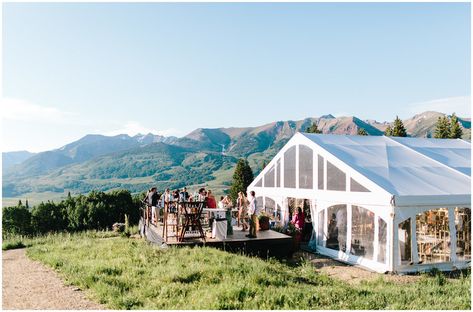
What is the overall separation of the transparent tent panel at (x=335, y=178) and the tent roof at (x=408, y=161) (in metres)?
0.45

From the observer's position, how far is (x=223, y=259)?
10352mm

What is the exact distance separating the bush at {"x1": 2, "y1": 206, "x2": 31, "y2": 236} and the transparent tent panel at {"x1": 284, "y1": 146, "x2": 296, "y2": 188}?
23.1 meters

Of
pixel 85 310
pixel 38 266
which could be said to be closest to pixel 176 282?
pixel 85 310

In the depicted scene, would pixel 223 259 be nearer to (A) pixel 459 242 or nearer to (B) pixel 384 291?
(B) pixel 384 291

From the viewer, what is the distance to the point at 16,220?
103ft

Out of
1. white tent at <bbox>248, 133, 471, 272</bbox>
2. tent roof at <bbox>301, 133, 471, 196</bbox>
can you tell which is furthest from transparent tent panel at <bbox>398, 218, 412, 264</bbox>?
tent roof at <bbox>301, 133, 471, 196</bbox>

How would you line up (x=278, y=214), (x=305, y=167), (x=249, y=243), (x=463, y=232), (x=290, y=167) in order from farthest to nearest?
(x=278, y=214) → (x=290, y=167) → (x=305, y=167) → (x=249, y=243) → (x=463, y=232)

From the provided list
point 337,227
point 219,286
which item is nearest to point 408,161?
point 337,227

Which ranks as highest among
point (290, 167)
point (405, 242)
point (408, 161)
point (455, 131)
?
point (455, 131)

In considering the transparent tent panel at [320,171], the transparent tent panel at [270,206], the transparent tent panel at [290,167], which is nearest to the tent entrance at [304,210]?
the transparent tent panel at [290,167]

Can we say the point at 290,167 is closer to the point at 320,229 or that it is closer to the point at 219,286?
the point at 320,229

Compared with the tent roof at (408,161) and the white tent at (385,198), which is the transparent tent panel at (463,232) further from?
the tent roof at (408,161)

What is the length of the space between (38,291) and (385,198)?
30.4 feet

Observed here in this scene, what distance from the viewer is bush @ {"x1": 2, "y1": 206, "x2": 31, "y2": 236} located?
3095 centimetres
